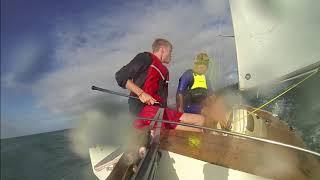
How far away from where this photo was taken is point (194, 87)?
6.50 meters

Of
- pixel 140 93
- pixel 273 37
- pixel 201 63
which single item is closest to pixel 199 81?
pixel 201 63

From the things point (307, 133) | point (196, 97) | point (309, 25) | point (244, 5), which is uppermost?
point (244, 5)

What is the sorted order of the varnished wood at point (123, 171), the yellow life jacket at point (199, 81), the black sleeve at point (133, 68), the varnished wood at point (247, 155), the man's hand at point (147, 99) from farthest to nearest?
the yellow life jacket at point (199, 81), the black sleeve at point (133, 68), the man's hand at point (147, 99), the varnished wood at point (247, 155), the varnished wood at point (123, 171)

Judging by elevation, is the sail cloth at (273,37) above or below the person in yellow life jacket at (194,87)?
above

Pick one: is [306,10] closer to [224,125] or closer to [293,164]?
[224,125]

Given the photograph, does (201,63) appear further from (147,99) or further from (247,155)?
(247,155)

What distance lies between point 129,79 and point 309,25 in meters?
3.30

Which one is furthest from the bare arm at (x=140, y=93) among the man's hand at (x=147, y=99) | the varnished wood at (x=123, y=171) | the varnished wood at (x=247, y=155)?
the varnished wood at (x=123, y=171)

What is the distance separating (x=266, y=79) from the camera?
5.89 metres

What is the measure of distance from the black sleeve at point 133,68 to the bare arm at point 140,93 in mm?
85

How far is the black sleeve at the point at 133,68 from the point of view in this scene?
4.36 m

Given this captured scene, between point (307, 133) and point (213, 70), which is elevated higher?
point (213, 70)

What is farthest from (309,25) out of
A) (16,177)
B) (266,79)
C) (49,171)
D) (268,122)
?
(16,177)

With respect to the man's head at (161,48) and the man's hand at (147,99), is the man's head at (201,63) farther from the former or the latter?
the man's hand at (147,99)
